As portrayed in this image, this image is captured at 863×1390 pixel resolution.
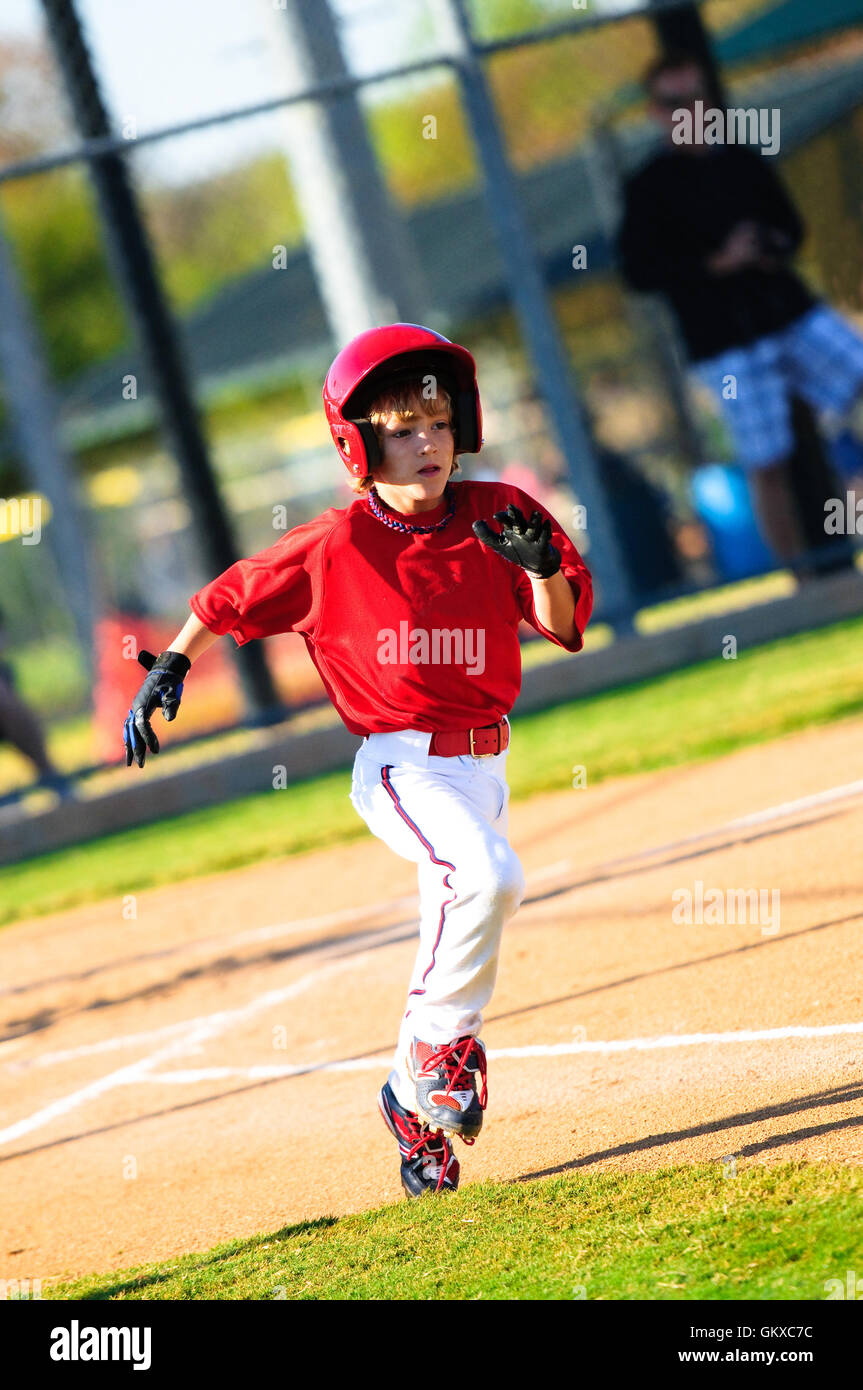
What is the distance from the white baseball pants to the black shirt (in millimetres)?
6468

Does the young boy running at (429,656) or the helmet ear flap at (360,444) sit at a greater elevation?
the helmet ear flap at (360,444)

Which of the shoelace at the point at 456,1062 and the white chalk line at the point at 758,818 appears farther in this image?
the white chalk line at the point at 758,818

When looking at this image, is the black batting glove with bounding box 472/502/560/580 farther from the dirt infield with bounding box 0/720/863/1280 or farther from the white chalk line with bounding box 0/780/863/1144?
the white chalk line with bounding box 0/780/863/1144

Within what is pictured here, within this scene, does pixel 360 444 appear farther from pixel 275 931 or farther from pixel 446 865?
pixel 275 931

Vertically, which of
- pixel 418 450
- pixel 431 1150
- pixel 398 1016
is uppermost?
pixel 418 450

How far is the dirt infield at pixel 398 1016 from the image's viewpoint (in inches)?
155

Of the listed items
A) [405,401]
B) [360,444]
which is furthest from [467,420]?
[360,444]

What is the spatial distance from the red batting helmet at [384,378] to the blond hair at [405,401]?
0.05 ft

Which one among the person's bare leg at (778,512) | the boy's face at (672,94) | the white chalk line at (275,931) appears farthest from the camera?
the person's bare leg at (778,512)

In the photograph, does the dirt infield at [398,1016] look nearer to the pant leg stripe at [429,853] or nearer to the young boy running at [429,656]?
the young boy running at [429,656]

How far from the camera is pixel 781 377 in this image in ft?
32.5

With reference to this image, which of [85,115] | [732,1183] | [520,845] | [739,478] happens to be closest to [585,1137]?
[732,1183]

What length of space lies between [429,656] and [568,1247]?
1324 millimetres

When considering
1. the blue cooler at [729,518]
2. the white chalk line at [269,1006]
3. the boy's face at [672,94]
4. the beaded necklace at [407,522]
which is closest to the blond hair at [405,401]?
the beaded necklace at [407,522]
